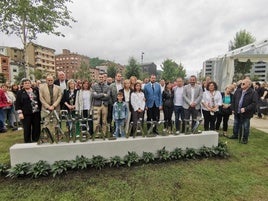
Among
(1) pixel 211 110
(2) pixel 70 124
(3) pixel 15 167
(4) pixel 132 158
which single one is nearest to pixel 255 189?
(4) pixel 132 158

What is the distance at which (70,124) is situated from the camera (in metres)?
4.18

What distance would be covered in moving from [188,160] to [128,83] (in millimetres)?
2585

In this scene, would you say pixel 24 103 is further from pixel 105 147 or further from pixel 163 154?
pixel 163 154

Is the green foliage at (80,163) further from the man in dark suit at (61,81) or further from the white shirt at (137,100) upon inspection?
the man in dark suit at (61,81)

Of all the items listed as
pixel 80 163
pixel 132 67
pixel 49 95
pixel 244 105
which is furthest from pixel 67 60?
pixel 80 163

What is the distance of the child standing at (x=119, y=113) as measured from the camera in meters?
4.92

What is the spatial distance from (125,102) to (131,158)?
1.72 metres

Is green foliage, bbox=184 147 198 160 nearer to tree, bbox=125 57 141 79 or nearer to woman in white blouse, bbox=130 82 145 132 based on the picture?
woman in white blouse, bbox=130 82 145 132

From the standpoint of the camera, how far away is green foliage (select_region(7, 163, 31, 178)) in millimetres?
3328

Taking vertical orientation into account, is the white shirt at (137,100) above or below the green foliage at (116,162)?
above

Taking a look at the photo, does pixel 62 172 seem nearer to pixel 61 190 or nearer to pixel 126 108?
pixel 61 190

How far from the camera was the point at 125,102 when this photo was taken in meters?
5.17

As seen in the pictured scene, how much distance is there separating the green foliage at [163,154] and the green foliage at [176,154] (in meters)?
0.10

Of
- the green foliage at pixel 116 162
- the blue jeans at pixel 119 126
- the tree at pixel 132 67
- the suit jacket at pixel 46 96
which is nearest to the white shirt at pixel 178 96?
the blue jeans at pixel 119 126
